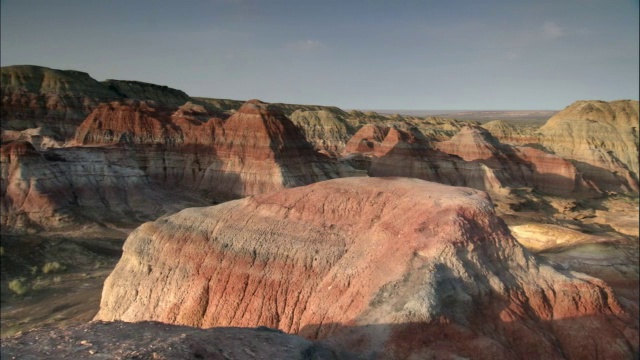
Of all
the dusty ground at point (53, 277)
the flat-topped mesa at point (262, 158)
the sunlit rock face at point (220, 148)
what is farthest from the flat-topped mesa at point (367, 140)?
the dusty ground at point (53, 277)

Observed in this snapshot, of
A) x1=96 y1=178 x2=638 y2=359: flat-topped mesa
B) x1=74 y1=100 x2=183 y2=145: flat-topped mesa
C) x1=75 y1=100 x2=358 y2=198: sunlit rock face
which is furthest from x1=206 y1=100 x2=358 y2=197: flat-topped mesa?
x1=96 y1=178 x2=638 y2=359: flat-topped mesa

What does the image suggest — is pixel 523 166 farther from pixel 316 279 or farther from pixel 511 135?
pixel 316 279

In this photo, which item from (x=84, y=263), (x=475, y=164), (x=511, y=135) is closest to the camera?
(x=84, y=263)

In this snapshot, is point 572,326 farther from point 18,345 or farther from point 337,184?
point 18,345

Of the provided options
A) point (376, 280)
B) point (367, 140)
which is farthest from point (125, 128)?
point (376, 280)

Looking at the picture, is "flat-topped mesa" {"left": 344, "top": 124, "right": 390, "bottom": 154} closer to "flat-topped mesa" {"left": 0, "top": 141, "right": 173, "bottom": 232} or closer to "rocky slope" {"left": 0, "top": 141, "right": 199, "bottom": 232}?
"rocky slope" {"left": 0, "top": 141, "right": 199, "bottom": 232}

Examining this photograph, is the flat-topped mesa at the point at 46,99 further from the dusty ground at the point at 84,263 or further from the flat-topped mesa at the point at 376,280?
the flat-topped mesa at the point at 376,280
